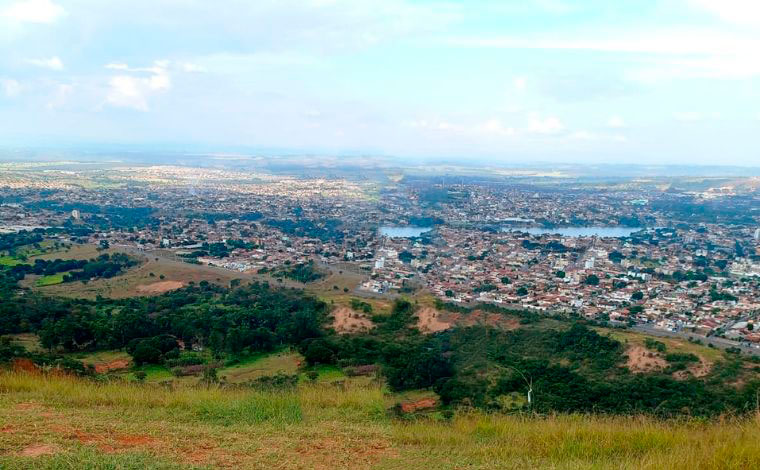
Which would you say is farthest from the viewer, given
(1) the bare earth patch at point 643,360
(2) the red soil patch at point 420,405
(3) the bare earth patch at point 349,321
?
(3) the bare earth patch at point 349,321

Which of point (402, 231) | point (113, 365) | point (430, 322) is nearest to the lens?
point (113, 365)

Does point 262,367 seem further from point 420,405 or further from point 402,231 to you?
point 402,231

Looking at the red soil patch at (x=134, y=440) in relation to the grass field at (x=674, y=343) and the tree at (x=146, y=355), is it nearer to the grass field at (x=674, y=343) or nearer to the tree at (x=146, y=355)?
the tree at (x=146, y=355)

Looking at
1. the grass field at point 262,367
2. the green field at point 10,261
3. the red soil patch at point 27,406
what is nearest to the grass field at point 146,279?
the green field at point 10,261

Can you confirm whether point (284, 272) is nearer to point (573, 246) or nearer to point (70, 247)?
point (70, 247)

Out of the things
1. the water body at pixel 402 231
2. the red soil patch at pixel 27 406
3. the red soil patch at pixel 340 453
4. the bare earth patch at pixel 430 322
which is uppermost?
the red soil patch at pixel 340 453

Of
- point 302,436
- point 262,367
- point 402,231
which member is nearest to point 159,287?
point 262,367
